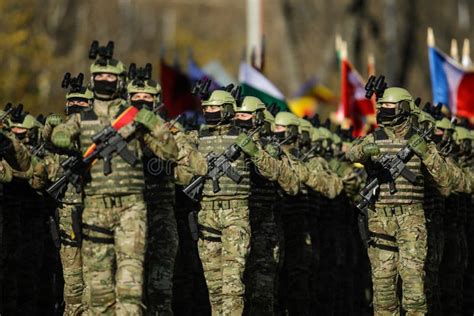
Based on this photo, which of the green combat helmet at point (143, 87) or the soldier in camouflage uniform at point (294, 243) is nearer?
the green combat helmet at point (143, 87)

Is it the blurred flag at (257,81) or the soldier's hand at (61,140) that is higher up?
the blurred flag at (257,81)

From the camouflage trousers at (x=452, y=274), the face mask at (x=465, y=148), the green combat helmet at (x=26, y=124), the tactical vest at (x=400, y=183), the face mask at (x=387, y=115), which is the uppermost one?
the green combat helmet at (x=26, y=124)

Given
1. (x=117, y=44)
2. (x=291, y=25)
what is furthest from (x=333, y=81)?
(x=117, y=44)

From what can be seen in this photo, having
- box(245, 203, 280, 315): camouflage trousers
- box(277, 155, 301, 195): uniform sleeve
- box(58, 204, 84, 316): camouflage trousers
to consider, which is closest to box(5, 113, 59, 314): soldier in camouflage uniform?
box(58, 204, 84, 316): camouflage trousers

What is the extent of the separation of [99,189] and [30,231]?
3.97m

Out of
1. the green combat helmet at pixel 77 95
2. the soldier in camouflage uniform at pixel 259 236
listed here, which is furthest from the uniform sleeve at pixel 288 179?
the green combat helmet at pixel 77 95

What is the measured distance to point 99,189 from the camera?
16016 mm

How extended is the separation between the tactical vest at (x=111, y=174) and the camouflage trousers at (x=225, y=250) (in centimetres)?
214

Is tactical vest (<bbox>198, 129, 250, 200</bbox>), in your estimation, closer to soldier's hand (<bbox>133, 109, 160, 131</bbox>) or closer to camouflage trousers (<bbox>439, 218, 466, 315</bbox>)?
soldier's hand (<bbox>133, 109, 160, 131</bbox>)

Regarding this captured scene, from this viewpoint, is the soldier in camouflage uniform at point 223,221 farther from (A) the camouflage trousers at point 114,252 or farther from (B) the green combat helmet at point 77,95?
(A) the camouflage trousers at point 114,252

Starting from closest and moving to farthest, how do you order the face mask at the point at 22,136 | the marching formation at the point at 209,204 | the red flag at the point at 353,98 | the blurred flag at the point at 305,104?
the marching formation at the point at 209,204 < the face mask at the point at 22,136 < the red flag at the point at 353,98 < the blurred flag at the point at 305,104

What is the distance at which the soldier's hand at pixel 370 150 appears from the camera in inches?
704

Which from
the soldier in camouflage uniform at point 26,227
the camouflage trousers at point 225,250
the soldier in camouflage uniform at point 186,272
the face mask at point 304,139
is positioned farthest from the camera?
the face mask at point 304,139

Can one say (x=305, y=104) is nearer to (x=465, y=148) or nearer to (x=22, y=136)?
(x=465, y=148)
